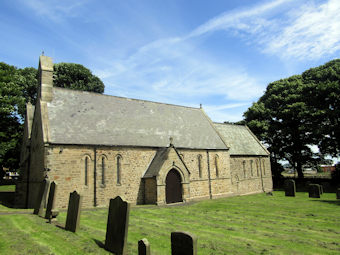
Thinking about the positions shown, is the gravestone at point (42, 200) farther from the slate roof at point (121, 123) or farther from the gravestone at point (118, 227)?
the gravestone at point (118, 227)

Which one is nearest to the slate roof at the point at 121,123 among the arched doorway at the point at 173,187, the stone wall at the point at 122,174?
the stone wall at the point at 122,174

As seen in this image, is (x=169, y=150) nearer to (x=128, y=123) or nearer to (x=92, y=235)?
(x=128, y=123)

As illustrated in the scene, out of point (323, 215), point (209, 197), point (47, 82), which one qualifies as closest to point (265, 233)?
point (323, 215)

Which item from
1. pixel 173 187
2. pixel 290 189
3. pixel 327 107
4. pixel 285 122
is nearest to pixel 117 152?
pixel 173 187

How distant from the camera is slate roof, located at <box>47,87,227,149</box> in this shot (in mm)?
20906

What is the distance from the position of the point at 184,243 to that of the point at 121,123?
1916 cm

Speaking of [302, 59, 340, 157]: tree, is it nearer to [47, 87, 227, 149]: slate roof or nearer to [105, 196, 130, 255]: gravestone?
[47, 87, 227, 149]: slate roof

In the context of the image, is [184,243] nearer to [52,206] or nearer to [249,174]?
[52,206]

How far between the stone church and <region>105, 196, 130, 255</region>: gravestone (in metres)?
11.5

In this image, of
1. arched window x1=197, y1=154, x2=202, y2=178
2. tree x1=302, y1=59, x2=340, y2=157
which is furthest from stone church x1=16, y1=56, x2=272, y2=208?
tree x1=302, y1=59, x2=340, y2=157

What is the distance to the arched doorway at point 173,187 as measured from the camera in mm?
23031

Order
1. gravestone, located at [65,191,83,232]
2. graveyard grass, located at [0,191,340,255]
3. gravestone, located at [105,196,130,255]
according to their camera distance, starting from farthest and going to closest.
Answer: gravestone, located at [65,191,83,232]
graveyard grass, located at [0,191,340,255]
gravestone, located at [105,196,130,255]

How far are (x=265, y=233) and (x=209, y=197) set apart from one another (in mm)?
16094

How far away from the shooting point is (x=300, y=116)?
3638cm
